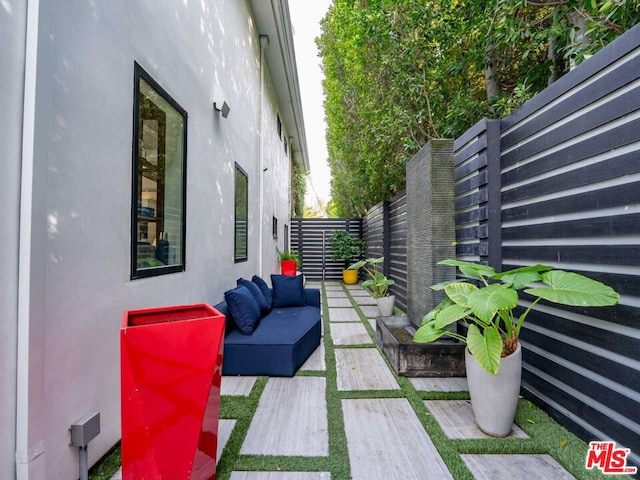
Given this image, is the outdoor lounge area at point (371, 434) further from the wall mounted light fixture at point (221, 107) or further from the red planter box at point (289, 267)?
the red planter box at point (289, 267)

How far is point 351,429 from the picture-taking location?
193 cm

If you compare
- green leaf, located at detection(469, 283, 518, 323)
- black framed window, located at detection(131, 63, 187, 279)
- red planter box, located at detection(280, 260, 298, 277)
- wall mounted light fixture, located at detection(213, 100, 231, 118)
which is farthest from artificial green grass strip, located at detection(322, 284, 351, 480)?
red planter box, located at detection(280, 260, 298, 277)

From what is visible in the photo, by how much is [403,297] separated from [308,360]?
2.78 m

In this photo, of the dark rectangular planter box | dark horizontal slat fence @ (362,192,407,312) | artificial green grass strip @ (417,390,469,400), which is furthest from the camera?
dark horizontal slat fence @ (362,192,407,312)

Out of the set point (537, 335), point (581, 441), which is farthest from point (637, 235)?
point (581, 441)

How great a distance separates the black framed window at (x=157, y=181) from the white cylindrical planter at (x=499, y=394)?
2233 millimetres

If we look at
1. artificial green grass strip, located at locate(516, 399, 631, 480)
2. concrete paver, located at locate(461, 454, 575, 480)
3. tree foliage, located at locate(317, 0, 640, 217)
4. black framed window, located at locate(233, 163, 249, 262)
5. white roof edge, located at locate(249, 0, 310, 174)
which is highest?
white roof edge, located at locate(249, 0, 310, 174)

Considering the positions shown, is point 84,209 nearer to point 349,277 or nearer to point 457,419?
point 457,419

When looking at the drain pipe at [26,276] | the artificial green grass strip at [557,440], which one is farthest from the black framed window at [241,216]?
the artificial green grass strip at [557,440]

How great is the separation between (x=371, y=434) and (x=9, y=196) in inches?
85.2

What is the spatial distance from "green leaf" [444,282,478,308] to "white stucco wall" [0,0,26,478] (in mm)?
2163

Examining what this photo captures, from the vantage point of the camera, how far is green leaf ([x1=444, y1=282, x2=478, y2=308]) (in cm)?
188

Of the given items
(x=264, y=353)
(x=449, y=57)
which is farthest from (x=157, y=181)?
(x=449, y=57)

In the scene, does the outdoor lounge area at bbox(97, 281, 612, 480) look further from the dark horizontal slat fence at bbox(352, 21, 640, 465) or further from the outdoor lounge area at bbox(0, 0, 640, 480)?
the dark horizontal slat fence at bbox(352, 21, 640, 465)
